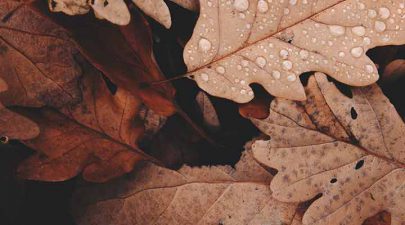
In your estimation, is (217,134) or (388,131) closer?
(388,131)

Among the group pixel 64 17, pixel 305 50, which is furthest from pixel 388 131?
pixel 64 17

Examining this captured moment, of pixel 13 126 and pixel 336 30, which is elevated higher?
pixel 336 30

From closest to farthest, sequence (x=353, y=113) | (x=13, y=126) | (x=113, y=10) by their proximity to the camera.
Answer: (x=113, y=10) < (x=13, y=126) < (x=353, y=113)

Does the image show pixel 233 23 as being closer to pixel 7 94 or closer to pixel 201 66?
pixel 201 66

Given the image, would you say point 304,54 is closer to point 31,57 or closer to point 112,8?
point 112,8

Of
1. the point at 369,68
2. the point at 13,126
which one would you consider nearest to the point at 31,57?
the point at 13,126

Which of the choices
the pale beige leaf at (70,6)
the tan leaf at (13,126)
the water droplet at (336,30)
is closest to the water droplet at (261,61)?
the water droplet at (336,30)

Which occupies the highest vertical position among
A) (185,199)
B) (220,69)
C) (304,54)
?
(304,54)
